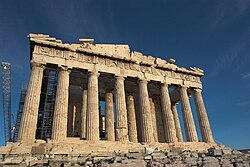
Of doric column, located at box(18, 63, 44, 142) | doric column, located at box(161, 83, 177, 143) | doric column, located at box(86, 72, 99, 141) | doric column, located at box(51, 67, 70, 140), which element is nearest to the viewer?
doric column, located at box(18, 63, 44, 142)

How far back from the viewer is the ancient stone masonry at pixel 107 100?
1445 centimetres

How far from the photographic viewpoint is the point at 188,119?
70.2 ft

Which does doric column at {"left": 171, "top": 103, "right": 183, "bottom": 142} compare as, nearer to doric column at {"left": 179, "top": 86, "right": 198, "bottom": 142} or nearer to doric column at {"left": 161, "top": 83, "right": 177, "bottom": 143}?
doric column at {"left": 179, "top": 86, "right": 198, "bottom": 142}

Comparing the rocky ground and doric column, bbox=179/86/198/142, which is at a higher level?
doric column, bbox=179/86/198/142

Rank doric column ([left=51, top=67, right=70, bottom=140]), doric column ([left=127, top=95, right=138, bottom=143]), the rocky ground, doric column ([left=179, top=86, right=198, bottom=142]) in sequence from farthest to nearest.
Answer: doric column ([left=127, top=95, right=138, bottom=143]), doric column ([left=179, top=86, right=198, bottom=142]), doric column ([left=51, top=67, right=70, bottom=140]), the rocky ground

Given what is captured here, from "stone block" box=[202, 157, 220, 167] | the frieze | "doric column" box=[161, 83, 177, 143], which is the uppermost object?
the frieze

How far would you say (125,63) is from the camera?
2094 centimetres

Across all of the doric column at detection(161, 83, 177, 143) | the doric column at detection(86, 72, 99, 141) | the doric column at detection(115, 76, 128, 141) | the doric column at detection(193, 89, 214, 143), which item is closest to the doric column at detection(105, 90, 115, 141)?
the doric column at detection(115, 76, 128, 141)

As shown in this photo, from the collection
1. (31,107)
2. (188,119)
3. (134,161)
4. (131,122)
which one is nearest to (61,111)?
(31,107)

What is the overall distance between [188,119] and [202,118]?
207 centimetres

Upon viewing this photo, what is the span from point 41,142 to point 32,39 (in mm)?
9333

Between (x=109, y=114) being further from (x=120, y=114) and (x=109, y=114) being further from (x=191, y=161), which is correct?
(x=191, y=161)

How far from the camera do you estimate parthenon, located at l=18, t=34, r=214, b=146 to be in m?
15.8

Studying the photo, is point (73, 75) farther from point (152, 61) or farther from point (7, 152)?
point (7, 152)
